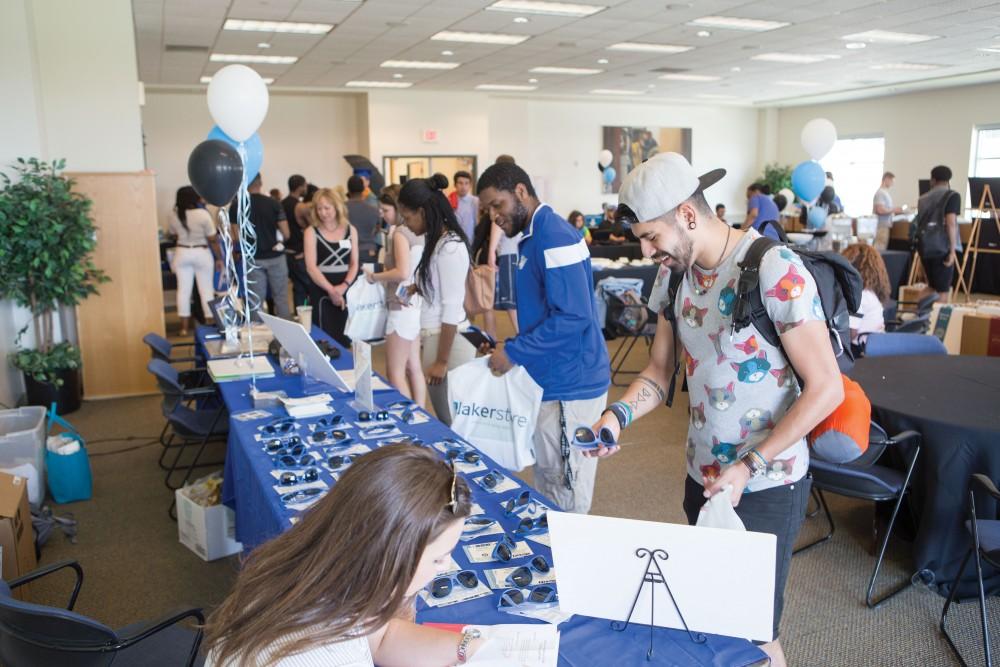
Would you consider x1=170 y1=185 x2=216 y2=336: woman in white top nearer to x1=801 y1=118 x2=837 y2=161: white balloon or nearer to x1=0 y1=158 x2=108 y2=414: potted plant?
x1=0 y1=158 x2=108 y2=414: potted plant

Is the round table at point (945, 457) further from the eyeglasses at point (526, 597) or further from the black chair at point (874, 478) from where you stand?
the eyeglasses at point (526, 597)

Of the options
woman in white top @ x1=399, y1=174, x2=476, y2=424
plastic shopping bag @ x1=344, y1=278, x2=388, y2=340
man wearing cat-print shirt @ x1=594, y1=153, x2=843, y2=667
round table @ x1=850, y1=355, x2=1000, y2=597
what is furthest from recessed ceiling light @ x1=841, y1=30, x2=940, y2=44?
man wearing cat-print shirt @ x1=594, y1=153, x2=843, y2=667

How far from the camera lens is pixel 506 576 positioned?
5.28 ft

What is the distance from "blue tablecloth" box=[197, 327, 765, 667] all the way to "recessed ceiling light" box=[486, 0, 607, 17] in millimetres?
5283

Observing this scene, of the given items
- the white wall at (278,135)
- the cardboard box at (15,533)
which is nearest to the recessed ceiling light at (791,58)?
the white wall at (278,135)

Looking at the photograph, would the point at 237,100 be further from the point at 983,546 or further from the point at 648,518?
the point at 983,546

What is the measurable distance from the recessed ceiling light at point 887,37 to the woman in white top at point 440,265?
7.46 m

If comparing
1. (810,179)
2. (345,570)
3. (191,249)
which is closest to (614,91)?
(810,179)

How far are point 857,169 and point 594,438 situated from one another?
16.7 m

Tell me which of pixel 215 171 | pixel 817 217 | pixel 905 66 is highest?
pixel 905 66

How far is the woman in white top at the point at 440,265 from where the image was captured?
3.40 meters

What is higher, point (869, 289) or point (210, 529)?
point (869, 289)

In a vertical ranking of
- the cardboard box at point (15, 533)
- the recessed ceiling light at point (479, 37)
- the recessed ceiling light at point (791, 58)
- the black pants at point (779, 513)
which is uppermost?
the recessed ceiling light at point (791, 58)

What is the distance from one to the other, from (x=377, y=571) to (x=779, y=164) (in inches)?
759
